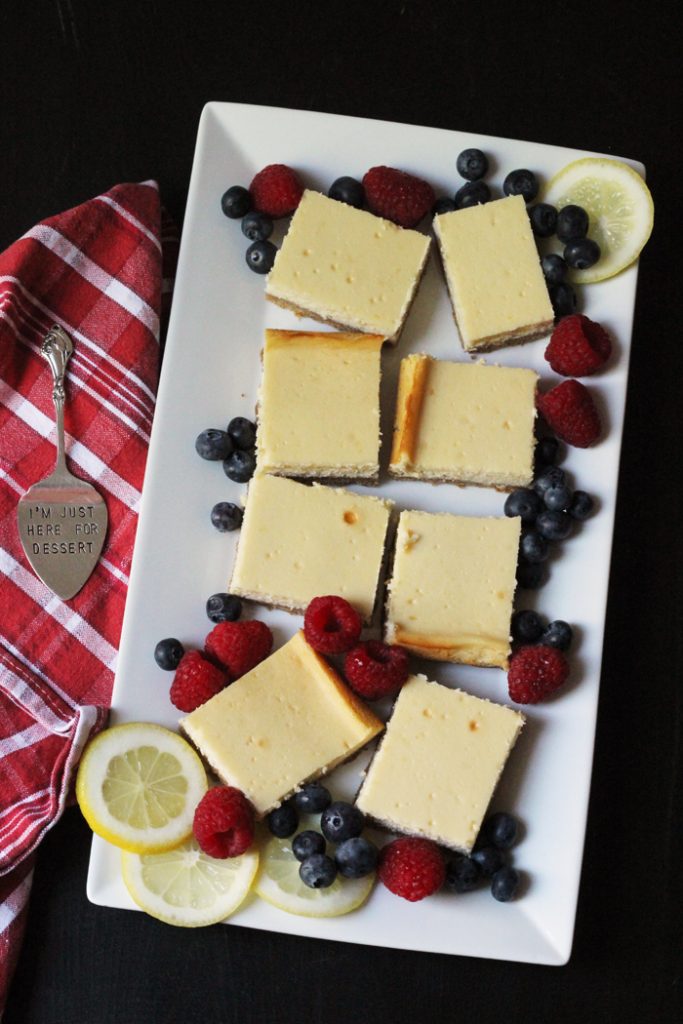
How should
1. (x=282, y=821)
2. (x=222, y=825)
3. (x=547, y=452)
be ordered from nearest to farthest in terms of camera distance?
1. (x=222, y=825)
2. (x=282, y=821)
3. (x=547, y=452)

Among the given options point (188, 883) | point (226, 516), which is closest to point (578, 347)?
point (226, 516)

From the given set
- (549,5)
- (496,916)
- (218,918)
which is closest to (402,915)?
(496,916)

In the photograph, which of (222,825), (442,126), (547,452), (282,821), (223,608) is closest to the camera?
→ (222,825)

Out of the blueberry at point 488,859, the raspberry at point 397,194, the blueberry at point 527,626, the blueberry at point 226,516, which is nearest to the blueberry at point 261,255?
the raspberry at point 397,194

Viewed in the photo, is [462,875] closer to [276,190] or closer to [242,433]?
[242,433]

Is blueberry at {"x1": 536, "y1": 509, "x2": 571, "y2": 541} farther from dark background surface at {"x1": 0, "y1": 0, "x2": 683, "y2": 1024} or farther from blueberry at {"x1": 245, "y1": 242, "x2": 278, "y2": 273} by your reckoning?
blueberry at {"x1": 245, "y1": 242, "x2": 278, "y2": 273}

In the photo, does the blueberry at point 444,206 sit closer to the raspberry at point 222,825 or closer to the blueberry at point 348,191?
the blueberry at point 348,191
